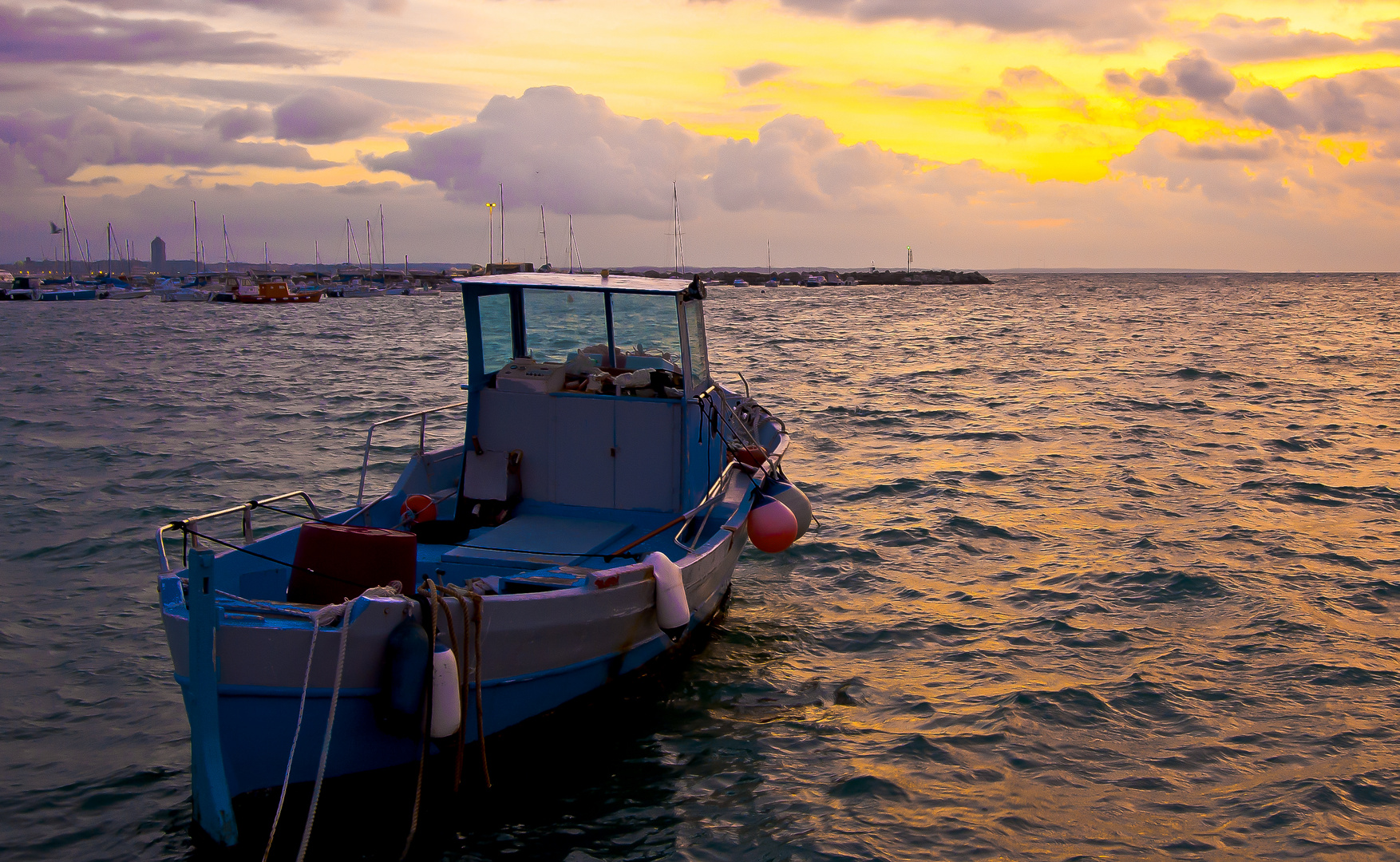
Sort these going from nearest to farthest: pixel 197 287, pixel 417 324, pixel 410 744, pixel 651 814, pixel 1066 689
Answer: pixel 410 744, pixel 651 814, pixel 1066 689, pixel 417 324, pixel 197 287

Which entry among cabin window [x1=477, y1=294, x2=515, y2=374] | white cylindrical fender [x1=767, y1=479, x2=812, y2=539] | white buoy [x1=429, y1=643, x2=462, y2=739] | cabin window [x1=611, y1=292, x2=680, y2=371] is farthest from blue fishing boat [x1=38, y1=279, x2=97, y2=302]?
white buoy [x1=429, y1=643, x2=462, y2=739]

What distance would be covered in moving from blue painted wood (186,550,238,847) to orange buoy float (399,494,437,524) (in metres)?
3.41

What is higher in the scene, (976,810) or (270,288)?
(270,288)

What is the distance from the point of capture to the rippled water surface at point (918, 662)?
6.56m

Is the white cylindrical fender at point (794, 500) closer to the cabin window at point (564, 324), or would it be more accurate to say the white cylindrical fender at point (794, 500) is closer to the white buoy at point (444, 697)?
the cabin window at point (564, 324)

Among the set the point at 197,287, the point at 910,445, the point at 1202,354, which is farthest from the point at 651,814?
the point at 197,287

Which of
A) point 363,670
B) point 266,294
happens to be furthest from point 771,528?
point 266,294

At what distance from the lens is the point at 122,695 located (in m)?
8.34

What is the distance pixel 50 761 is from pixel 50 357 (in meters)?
39.1

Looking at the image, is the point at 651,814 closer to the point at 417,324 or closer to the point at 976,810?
the point at 976,810

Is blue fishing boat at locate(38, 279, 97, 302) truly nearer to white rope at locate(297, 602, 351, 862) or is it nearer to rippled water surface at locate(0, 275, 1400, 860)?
rippled water surface at locate(0, 275, 1400, 860)

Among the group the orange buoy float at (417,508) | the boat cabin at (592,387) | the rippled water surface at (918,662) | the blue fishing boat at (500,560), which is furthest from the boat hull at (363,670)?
the orange buoy float at (417,508)

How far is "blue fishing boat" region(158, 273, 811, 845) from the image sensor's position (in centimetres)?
555

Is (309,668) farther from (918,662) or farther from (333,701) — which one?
(918,662)
